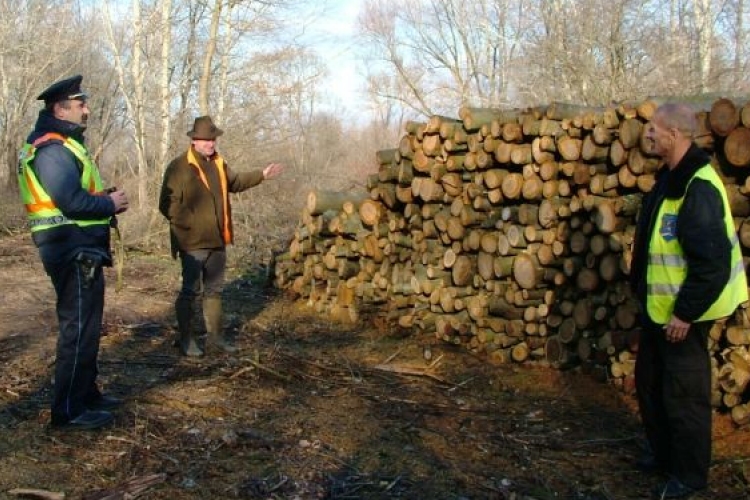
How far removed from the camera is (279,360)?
6.28m

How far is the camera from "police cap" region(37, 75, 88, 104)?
14.5ft

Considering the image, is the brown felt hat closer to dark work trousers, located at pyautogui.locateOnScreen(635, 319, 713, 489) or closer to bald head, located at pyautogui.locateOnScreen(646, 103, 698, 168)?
bald head, located at pyautogui.locateOnScreen(646, 103, 698, 168)

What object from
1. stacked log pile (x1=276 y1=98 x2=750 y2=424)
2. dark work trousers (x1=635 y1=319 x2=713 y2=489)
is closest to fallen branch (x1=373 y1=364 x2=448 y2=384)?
stacked log pile (x1=276 y1=98 x2=750 y2=424)

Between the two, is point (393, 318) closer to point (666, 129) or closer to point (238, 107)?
point (666, 129)

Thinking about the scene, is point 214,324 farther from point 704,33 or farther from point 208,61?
point 704,33

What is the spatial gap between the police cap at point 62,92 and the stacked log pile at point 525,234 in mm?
3564

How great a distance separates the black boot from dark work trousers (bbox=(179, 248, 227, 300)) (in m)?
0.05

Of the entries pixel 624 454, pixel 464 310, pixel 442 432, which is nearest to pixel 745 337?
pixel 624 454

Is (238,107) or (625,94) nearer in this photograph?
(625,94)

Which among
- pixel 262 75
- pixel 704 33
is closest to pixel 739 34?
pixel 704 33

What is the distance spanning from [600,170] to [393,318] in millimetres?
2907

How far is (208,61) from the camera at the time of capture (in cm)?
1814

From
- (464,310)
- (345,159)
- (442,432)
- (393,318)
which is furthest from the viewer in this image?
(345,159)

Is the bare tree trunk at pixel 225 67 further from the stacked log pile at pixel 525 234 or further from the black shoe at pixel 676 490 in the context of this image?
the black shoe at pixel 676 490
